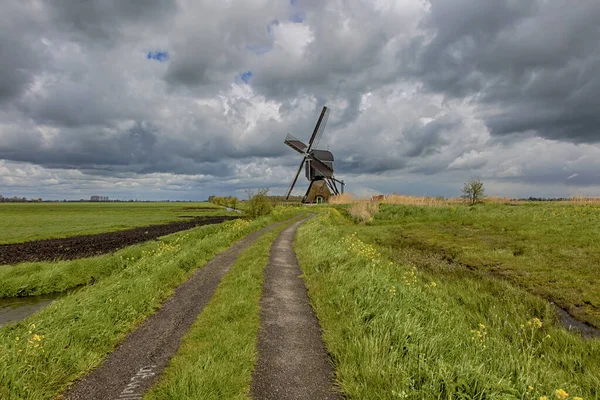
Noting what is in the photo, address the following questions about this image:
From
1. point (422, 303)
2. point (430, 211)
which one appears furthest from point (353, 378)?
point (430, 211)

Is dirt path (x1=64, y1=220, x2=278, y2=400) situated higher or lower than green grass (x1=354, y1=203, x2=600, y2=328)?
lower

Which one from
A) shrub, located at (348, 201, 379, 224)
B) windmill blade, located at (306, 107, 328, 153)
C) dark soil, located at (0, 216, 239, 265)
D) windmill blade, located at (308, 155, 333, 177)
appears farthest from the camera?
windmill blade, located at (306, 107, 328, 153)

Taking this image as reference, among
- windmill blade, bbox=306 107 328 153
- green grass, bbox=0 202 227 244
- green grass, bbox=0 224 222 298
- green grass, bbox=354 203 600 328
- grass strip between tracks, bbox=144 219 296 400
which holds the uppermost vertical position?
windmill blade, bbox=306 107 328 153

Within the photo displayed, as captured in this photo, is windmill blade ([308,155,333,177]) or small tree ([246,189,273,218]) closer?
small tree ([246,189,273,218])

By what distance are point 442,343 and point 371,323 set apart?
1.58m

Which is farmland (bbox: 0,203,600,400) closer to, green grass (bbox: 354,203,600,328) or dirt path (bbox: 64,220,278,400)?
green grass (bbox: 354,203,600,328)

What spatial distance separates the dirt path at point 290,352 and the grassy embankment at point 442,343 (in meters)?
0.31

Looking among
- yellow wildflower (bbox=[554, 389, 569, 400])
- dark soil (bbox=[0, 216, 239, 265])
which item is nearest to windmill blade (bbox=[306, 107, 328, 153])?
dark soil (bbox=[0, 216, 239, 265])

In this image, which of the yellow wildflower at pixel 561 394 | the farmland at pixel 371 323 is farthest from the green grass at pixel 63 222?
the yellow wildflower at pixel 561 394

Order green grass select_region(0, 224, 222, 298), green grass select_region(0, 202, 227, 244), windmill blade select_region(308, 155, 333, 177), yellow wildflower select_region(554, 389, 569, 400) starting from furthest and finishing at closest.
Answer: windmill blade select_region(308, 155, 333, 177) → green grass select_region(0, 202, 227, 244) → green grass select_region(0, 224, 222, 298) → yellow wildflower select_region(554, 389, 569, 400)

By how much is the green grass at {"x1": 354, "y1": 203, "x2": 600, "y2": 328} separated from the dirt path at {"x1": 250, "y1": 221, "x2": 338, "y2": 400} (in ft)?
30.3

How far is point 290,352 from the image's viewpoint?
668 cm

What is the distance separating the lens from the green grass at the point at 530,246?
1155cm

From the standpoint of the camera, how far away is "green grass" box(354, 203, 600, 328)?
37.9ft
